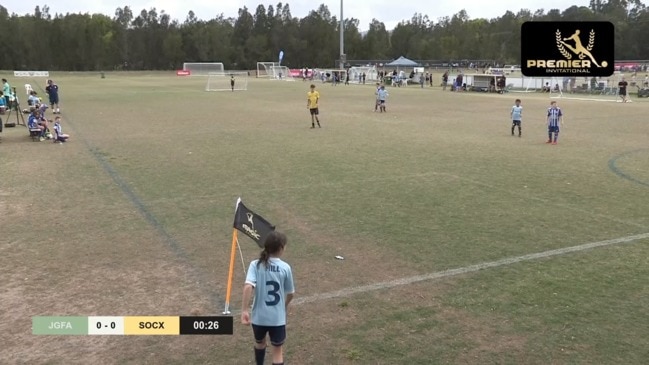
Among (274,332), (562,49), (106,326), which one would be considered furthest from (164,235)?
(562,49)

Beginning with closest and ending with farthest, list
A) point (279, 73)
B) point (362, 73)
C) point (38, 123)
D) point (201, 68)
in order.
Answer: point (38, 123), point (362, 73), point (279, 73), point (201, 68)

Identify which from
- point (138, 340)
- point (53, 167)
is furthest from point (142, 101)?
point (138, 340)

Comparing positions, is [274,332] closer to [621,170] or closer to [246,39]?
[621,170]

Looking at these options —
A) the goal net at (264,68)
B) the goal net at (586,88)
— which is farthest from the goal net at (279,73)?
the goal net at (586,88)

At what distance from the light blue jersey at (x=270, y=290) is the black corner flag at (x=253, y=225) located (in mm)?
403

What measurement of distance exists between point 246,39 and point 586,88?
96963mm

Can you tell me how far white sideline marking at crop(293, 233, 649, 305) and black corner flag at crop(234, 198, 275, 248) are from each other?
1.51 meters

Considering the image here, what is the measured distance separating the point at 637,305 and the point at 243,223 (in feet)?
14.5

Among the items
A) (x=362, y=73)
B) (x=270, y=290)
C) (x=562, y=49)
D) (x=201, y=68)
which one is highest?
(x=201, y=68)

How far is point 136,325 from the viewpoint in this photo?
16.9ft

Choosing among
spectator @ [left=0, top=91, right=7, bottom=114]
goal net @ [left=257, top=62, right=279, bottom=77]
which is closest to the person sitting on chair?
spectator @ [left=0, top=91, right=7, bottom=114]

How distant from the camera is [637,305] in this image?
618 centimetres

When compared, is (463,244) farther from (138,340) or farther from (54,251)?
(54,251)

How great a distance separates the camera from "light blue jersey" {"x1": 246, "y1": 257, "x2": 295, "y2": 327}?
4379 millimetres
